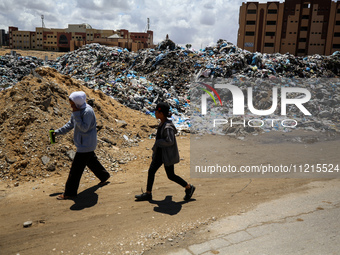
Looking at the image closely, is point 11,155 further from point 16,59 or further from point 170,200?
point 16,59

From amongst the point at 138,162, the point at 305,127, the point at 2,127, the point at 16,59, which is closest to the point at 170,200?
the point at 138,162

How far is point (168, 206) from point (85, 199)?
3.95ft

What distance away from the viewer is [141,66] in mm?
15977

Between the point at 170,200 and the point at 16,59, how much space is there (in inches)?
913

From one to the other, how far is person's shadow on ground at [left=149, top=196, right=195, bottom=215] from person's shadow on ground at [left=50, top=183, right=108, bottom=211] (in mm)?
826

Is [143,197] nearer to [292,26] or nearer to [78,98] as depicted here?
[78,98]

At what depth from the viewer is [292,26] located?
33.1 metres

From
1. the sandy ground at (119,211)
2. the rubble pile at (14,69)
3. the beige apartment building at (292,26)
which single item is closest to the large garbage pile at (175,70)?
the rubble pile at (14,69)

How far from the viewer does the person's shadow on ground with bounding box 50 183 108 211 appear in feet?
11.6

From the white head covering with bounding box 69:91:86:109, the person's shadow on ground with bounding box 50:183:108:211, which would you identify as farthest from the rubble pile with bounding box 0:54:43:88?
the white head covering with bounding box 69:91:86:109

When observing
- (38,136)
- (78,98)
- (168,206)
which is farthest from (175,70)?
(168,206)

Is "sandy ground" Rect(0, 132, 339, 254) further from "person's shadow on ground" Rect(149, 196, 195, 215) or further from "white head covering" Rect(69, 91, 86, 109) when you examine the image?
"white head covering" Rect(69, 91, 86, 109)

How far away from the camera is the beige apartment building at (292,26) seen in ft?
106

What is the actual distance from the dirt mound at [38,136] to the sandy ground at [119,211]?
0.33m
